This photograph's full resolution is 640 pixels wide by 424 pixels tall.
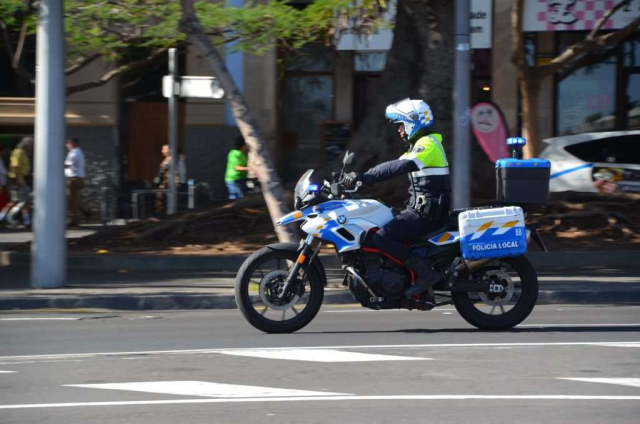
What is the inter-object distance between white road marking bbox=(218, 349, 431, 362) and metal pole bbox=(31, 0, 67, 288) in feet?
15.3

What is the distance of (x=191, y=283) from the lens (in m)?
12.2

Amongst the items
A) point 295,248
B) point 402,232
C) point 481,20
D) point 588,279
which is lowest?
point 588,279

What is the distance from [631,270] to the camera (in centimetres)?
1310

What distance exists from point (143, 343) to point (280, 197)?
12.1 ft

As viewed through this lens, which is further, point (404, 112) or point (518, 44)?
point (518, 44)

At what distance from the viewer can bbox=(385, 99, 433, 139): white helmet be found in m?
8.22

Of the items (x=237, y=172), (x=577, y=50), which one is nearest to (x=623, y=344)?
(x=577, y=50)

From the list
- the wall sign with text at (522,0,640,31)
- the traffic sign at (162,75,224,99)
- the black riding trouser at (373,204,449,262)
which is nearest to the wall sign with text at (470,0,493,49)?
the wall sign with text at (522,0,640,31)

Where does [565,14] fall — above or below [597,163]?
above

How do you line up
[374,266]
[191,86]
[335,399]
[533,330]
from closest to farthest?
[335,399], [374,266], [533,330], [191,86]

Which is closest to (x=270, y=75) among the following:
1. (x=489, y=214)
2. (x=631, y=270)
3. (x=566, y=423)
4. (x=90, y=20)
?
(x=90, y=20)

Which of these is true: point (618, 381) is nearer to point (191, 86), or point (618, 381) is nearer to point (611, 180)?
point (611, 180)

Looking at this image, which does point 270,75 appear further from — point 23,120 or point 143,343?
point 143,343

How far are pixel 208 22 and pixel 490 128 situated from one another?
5.36 metres
